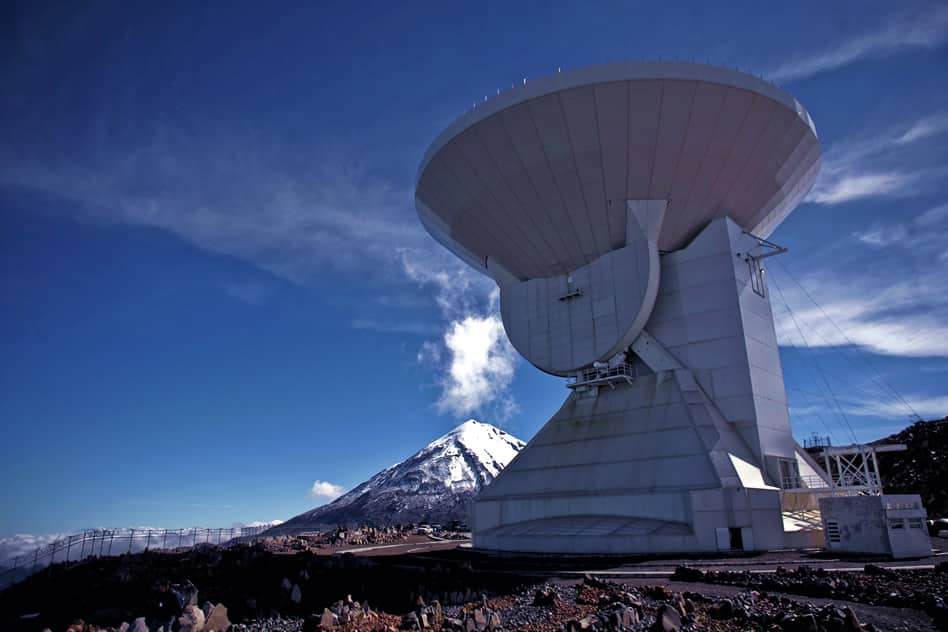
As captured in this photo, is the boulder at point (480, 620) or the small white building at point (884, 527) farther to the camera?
the small white building at point (884, 527)

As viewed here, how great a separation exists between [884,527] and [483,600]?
592 inches

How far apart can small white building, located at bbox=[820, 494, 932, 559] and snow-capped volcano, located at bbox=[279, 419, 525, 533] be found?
9510 centimetres

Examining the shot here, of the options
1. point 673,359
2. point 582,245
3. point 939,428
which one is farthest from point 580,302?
point 939,428

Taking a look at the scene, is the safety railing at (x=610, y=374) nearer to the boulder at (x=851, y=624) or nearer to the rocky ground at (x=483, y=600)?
the rocky ground at (x=483, y=600)

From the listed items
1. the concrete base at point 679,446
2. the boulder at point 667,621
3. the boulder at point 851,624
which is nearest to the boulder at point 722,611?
the boulder at point 667,621

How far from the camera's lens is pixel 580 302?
101ft

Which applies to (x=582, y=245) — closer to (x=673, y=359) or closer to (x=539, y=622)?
(x=673, y=359)

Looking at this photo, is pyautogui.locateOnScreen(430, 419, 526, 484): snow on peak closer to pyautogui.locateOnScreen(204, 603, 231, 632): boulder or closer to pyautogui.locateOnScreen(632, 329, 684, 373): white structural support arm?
pyautogui.locateOnScreen(632, 329, 684, 373): white structural support arm

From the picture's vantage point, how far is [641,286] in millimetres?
28266

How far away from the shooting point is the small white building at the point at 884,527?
19.2 m

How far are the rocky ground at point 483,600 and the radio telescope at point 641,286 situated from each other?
657 centimetres

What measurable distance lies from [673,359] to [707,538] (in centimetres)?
908

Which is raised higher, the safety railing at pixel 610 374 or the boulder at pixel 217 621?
the safety railing at pixel 610 374

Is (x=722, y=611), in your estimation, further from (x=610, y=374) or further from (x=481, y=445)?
(x=481, y=445)
